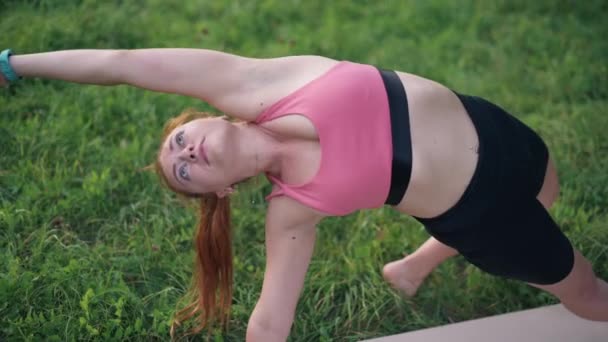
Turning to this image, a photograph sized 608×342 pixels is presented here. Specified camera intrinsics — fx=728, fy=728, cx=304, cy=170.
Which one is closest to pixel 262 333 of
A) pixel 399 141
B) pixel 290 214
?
pixel 290 214

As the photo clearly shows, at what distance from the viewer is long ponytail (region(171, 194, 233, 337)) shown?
2.59m

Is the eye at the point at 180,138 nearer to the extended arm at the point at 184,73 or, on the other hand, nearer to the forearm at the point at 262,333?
the extended arm at the point at 184,73

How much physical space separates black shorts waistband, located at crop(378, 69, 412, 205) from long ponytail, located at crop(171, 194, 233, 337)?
63cm

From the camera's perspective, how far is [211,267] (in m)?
2.64

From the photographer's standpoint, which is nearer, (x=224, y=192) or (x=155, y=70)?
(x=155, y=70)

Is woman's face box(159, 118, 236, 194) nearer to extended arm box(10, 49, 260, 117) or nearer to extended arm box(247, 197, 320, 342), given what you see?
extended arm box(10, 49, 260, 117)

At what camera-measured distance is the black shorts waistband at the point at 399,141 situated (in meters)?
2.27

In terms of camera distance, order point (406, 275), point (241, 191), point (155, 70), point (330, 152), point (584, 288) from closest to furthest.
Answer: point (330, 152) < point (155, 70) < point (584, 288) < point (406, 275) < point (241, 191)

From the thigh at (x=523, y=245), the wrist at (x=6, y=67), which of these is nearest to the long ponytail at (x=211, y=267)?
the wrist at (x=6, y=67)

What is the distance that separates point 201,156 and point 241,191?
86cm

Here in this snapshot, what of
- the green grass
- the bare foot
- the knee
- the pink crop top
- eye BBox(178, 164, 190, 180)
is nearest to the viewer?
the pink crop top

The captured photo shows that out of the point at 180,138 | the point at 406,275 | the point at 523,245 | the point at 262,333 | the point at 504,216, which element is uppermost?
the point at 180,138

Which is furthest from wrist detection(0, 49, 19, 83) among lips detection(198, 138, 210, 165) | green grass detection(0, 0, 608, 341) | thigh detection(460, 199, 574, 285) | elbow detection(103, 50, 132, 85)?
thigh detection(460, 199, 574, 285)

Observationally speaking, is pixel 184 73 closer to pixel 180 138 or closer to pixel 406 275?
pixel 180 138
